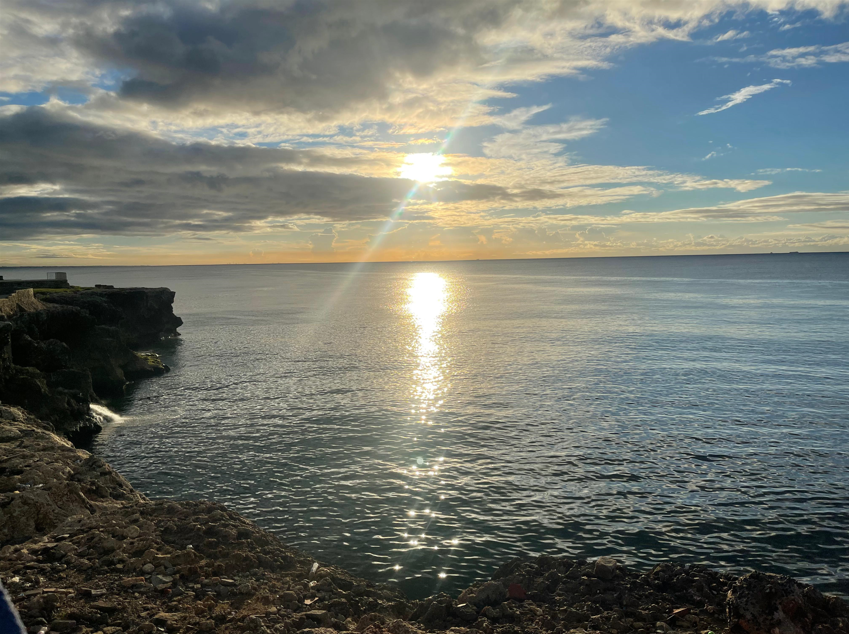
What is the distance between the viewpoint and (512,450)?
29016mm

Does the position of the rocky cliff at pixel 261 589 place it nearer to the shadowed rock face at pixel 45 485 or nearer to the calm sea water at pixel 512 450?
the shadowed rock face at pixel 45 485

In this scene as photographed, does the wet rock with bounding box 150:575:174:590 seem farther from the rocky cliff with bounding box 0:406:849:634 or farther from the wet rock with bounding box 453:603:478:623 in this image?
the wet rock with bounding box 453:603:478:623

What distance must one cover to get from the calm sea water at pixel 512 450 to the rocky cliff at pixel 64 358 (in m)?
2.40

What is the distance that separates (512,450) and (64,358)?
1263 inches

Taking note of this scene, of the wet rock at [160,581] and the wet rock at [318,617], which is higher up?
the wet rock at [160,581]

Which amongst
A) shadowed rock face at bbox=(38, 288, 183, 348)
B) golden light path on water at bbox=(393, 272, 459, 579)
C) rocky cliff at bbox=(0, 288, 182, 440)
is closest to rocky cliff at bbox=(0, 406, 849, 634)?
golden light path on water at bbox=(393, 272, 459, 579)

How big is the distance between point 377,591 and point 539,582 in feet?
15.0

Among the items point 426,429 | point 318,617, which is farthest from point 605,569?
point 426,429

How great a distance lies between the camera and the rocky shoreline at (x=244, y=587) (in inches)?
477

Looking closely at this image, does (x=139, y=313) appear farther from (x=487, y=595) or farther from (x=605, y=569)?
(x=605, y=569)

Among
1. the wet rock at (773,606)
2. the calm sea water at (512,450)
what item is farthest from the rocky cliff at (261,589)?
the calm sea water at (512,450)

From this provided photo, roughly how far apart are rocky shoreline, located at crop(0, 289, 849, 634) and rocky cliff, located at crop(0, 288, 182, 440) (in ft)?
44.1

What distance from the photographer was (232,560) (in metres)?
15.3

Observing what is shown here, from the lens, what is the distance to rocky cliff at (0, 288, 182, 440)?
103 ft
